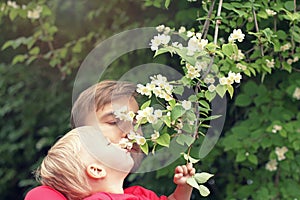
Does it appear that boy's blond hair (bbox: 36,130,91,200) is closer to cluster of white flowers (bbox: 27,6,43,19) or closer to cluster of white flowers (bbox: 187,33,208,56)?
cluster of white flowers (bbox: 187,33,208,56)

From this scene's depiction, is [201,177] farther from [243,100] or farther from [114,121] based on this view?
[243,100]

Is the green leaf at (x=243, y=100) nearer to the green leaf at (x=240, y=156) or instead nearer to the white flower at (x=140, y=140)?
the green leaf at (x=240, y=156)

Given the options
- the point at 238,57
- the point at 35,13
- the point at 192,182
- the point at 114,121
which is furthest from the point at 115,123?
the point at 35,13

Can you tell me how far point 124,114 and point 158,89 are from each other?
0.33 ft

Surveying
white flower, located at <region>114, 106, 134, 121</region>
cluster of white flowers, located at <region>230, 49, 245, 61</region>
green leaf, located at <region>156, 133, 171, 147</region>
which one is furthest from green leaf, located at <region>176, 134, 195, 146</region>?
cluster of white flowers, located at <region>230, 49, 245, 61</region>

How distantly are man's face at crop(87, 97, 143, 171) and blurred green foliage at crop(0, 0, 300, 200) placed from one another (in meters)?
0.51

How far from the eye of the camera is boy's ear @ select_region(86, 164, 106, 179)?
173 centimetres

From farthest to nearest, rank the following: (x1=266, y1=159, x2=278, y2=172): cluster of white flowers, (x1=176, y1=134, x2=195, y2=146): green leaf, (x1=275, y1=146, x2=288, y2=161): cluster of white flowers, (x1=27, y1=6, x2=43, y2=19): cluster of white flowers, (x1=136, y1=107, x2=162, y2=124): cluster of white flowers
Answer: (x1=27, y1=6, x2=43, y2=19): cluster of white flowers, (x1=266, y1=159, x2=278, y2=172): cluster of white flowers, (x1=275, y1=146, x2=288, y2=161): cluster of white flowers, (x1=176, y1=134, x2=195, y2=146): green leaf, (x1=136, y1=107, x2=162, y2=124): cluster of white flowers

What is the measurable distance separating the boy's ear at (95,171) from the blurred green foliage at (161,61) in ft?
2.17

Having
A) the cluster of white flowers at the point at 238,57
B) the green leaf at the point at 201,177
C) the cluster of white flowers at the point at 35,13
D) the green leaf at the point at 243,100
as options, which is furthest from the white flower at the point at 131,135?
the cluster of white flowers at the point at 35,13

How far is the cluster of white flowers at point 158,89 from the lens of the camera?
1.74 metres

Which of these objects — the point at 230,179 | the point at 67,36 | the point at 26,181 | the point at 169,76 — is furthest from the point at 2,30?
the point at 169,76

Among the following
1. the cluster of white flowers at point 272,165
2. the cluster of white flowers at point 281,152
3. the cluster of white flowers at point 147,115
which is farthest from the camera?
the cluster of white flowers at point 272,165

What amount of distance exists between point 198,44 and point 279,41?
903 millimetres
